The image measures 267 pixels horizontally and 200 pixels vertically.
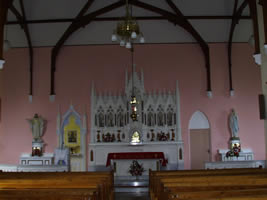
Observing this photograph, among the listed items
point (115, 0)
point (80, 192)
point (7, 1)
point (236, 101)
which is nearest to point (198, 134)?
point (236, 101)

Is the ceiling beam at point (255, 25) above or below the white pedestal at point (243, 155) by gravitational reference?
above

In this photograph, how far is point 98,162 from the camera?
1431cm

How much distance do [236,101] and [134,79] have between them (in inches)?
185

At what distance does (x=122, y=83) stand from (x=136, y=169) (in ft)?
14.2

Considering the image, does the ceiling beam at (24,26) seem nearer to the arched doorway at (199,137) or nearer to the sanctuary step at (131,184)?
the sanctuary step at (131,184)

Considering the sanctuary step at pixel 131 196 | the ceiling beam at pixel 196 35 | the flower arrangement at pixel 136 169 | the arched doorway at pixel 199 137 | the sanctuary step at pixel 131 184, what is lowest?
the sanctuary step at pixel 131 196

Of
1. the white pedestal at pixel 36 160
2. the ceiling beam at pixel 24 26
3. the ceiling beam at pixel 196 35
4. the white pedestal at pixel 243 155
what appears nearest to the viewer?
the ceiling beam at pixel 24 26

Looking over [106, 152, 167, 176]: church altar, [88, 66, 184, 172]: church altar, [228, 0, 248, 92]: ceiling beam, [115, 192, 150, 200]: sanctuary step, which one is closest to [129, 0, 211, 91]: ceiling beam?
[228, 0, 248, 92]: ceiling beam

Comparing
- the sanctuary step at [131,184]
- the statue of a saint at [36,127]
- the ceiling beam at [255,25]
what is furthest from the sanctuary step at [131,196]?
the statue of a saint at [36,127]

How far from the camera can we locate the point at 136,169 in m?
12.5

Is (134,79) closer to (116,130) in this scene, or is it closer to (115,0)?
(116,130)

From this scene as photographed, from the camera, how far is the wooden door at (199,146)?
14703 millimetres

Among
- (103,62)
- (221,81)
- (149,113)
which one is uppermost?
(103,62)

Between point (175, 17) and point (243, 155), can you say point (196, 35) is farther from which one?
point (243, 155)
